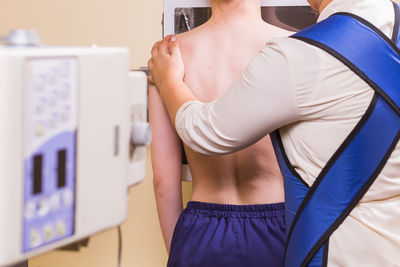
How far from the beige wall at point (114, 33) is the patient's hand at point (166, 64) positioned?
45.4 inches

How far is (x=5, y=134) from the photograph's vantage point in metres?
0.68

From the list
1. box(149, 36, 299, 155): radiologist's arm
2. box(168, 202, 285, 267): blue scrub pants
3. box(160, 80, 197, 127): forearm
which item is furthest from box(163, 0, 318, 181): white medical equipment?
box(149, 36, 299, 155): radiologist's arm

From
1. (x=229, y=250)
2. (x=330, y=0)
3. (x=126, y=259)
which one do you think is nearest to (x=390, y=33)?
(x=330, y=0)

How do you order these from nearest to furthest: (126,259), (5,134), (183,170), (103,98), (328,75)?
(5,134), (103,98), (328,75), (183,170), (126,259)

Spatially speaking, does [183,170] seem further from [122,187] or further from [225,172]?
[122,187]

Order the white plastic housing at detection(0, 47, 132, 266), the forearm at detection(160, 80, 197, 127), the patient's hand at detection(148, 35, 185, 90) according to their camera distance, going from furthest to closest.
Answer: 1. the patient's hand at detection(148, 35, 185, 90)
2. the forearm at detection(160, 80, 197, 127)
3. the white plastic housing at detection(0, 47, 132, 266)

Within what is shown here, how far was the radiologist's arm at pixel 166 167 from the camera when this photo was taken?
1.86 meters

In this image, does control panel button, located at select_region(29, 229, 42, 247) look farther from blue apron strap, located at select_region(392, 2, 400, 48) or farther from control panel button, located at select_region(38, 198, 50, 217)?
blue apron strap, located at select_region(392, 2, 400, 48)

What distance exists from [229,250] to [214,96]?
0.43 metres

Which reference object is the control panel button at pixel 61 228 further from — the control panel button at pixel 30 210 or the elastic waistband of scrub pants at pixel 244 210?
the elastic waistband of scrub pants at pixel 244 210

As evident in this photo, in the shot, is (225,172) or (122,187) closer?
(122,187)

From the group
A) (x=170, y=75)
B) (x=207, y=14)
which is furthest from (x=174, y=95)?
(x=207, y=14)

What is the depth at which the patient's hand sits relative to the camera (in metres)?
1.58

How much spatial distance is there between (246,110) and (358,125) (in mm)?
225
